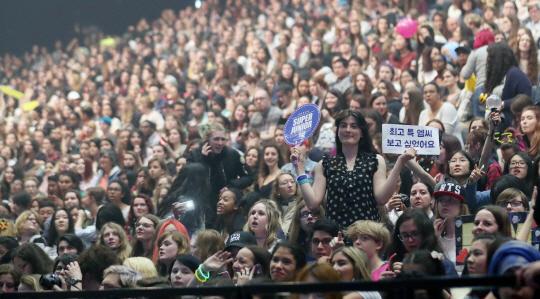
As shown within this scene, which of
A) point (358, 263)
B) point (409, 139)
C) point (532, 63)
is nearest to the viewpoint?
point (358, 263)

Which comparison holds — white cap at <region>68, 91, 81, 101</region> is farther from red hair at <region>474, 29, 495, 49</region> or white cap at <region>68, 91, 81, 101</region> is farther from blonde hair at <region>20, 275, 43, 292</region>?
blonde hair at <region>20, 275, 43, 292</region>

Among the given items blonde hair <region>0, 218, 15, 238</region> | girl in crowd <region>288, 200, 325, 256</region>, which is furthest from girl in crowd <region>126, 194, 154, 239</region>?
girl in crowd <region>288, 200, 325, 256</region>

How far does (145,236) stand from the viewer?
26.8 ft

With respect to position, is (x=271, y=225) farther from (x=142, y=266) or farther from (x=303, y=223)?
(x=142, y=266)

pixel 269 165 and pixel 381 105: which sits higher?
pixel 381 105

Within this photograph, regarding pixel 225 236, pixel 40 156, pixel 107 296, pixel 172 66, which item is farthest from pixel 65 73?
pixel 107 296

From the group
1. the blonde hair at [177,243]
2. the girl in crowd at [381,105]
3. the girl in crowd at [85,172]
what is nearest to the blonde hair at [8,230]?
the girl in crowd at [85,172]

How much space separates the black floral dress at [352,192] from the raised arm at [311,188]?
0.21 ft

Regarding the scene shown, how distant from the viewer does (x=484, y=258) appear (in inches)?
174

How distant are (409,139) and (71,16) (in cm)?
2086

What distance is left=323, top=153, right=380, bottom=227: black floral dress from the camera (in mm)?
6129

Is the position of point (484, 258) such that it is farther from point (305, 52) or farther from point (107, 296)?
point (305, 52)

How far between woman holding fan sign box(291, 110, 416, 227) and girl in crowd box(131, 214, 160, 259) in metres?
2.52

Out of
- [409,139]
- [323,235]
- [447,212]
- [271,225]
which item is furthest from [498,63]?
[323,235]
